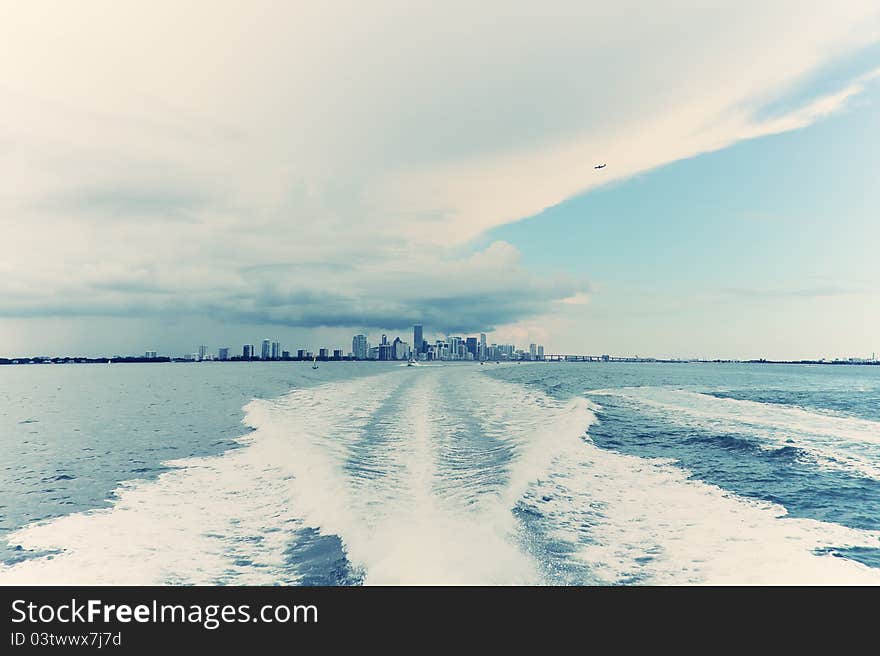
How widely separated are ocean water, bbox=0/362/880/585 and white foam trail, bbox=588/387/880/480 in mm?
156

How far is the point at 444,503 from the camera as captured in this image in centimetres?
996

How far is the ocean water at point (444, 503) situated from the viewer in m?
7.20

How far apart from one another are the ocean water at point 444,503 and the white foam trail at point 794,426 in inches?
6.1

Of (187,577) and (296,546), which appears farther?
(296,546)

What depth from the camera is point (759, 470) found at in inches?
527

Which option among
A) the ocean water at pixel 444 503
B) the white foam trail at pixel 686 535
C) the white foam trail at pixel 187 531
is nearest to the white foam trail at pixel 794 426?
the ocean water at pixel 444 503

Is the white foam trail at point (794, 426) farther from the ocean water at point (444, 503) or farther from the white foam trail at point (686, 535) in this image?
the white foam trail at point (686, 535)

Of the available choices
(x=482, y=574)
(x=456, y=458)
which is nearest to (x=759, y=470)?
(x=456, y=458)

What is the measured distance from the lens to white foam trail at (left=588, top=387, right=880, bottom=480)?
587 inches

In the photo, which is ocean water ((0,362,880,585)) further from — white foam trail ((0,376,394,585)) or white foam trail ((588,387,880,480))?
white foam trail ((588,387,880,480))
